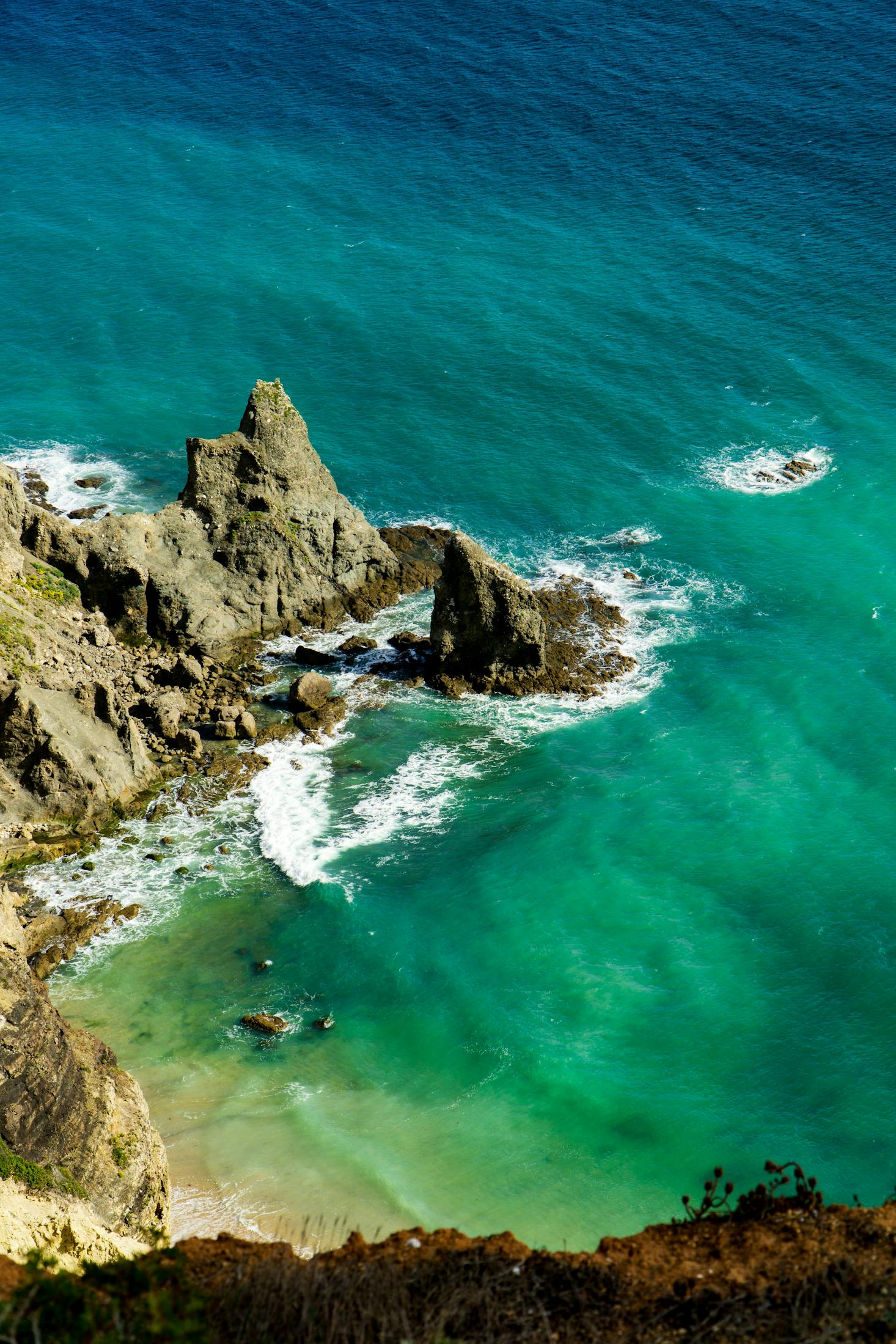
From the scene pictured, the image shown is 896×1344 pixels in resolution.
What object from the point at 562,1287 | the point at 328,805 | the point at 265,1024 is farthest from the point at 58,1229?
the point at 328,805

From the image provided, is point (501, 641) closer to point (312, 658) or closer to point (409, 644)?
point (409, 644)

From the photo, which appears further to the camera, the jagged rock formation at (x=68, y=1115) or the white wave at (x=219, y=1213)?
the white wave at (x=219, y=1213)

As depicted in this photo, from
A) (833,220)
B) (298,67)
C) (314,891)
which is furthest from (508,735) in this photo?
(298,67)

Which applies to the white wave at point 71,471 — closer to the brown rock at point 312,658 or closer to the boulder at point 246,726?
the brown rock at point 312,658

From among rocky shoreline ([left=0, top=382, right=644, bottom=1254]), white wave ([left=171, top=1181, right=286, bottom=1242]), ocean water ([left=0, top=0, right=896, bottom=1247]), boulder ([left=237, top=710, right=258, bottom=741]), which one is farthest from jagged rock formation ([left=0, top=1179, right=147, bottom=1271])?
boulder ([left=237, top=710, right=258, bottom=741])

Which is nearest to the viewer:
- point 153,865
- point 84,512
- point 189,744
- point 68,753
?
point 68,753

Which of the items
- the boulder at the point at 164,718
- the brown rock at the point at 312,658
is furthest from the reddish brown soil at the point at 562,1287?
the brown rock at the point at 312,658

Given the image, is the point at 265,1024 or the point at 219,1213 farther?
the point at 265,1024
